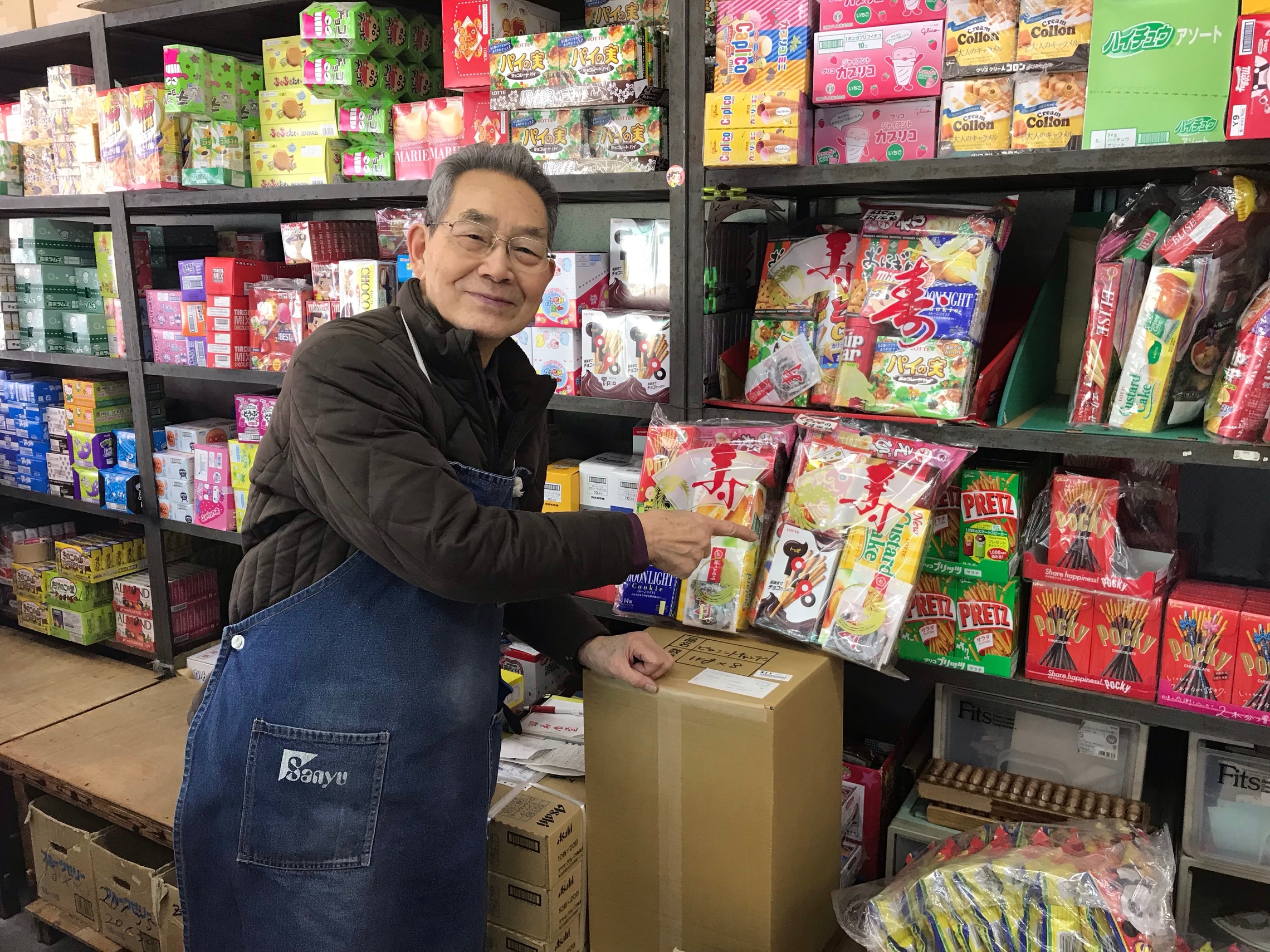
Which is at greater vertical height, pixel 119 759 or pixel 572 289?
pixel 572 289

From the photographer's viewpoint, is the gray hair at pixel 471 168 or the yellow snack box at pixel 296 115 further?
the yellow snack box at pixel 296 115

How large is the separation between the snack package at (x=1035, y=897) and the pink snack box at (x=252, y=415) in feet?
6.58

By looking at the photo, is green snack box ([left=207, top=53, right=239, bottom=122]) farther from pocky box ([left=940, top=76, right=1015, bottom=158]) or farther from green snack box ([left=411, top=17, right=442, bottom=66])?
pocky box ([left=940, top=76, right=1015, bottom=158])

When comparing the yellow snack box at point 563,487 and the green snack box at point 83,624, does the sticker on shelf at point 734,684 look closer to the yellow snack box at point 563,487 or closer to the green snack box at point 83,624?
the yellow snack box at point 563,487

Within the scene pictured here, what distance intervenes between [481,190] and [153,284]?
1943 millimetres

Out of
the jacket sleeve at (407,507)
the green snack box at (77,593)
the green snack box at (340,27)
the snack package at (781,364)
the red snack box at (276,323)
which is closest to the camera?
the jacket sleeve at (407,507)

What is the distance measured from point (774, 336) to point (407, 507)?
3.29 ft

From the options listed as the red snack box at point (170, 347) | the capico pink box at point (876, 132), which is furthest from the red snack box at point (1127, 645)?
the red snack box at point (170, 347)

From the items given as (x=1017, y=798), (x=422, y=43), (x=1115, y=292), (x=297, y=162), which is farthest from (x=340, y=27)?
(x=1017, y=798)

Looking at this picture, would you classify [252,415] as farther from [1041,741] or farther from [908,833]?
[1041,741]

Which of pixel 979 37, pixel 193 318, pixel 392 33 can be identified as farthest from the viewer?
pixel 193 318

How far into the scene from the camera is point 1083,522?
5.92 ft

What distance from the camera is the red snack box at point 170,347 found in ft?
9.59

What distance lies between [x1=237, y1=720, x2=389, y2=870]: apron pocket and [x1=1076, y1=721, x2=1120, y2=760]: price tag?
1.37 m
